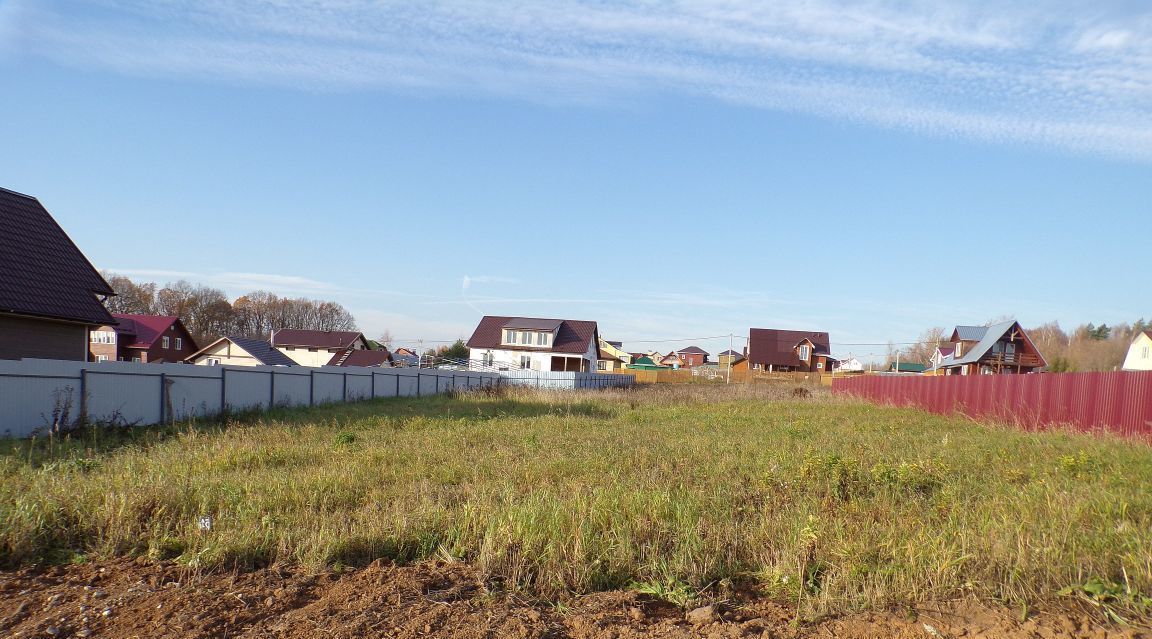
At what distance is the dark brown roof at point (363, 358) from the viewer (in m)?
57.6

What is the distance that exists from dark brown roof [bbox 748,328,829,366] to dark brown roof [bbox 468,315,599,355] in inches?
583

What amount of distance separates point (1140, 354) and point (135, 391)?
187 feet

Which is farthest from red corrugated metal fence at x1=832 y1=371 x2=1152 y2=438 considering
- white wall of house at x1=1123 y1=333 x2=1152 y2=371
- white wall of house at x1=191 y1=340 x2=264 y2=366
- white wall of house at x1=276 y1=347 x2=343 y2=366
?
white wall of house at x1=276 y1=347 x2=343 y2=366

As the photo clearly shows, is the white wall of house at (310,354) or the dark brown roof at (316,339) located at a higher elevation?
the dark brown roof at (316,339)

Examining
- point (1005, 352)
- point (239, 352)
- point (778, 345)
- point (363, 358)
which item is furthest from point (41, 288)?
point (778, 345)

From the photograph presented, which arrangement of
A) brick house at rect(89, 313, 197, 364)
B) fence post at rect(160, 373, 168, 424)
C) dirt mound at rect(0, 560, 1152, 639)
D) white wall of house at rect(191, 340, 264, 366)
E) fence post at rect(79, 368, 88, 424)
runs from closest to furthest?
dirt mound at rect(0, 560, 1152, 639)
fence post at rect(79, 368, 88, 424)
fence post at rect(160, 373, 168, 424)
white wall of house at rect(191, 340, 264, 366)
brick house at rect(89, 313, 197, 364)

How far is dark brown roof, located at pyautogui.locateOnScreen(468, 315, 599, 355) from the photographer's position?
58081 mm

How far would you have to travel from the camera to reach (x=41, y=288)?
58.0 ft

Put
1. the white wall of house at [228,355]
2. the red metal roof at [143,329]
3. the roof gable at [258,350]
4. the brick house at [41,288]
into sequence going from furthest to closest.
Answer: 1. the red metal roof at [143,329]
2. the white wall of house at [228,355]
3. the roof gable at [258,350]
4. the brick house at [41,288]

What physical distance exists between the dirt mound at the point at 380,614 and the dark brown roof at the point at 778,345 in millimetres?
62594

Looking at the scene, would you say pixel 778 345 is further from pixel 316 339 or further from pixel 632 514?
pixel 632 514

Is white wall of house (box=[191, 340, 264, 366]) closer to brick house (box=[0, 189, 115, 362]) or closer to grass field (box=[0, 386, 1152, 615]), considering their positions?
brick house (box=[0, 189, 115, 362])

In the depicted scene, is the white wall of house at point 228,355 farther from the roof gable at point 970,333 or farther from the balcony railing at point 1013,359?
the roof gable at point 970,333

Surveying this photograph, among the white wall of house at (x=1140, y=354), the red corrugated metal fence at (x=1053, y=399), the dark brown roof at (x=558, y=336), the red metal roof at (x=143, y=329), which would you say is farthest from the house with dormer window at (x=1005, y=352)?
the red metal roof at (x=143, y=329)
